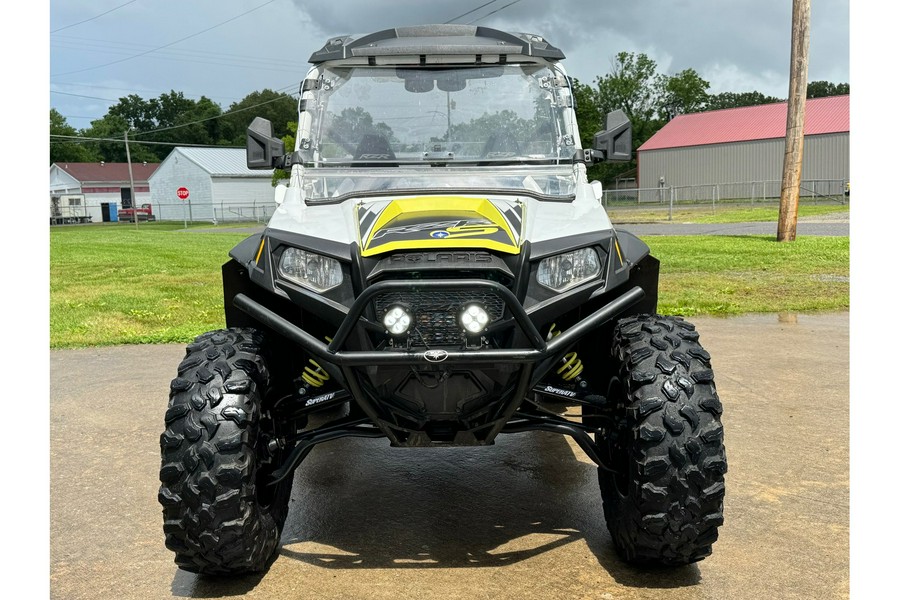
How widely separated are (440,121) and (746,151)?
56.3 meters

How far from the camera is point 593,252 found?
3826 mm

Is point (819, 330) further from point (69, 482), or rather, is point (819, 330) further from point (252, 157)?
point (69, 482)

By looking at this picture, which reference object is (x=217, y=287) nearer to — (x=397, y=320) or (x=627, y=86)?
(x=397, y=320)

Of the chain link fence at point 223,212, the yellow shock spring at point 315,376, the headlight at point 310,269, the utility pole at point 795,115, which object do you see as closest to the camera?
the headlight at point 310,269

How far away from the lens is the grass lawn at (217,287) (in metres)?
10.9

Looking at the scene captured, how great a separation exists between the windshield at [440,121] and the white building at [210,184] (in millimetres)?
64030

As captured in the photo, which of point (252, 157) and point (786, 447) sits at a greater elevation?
point (252, 157)

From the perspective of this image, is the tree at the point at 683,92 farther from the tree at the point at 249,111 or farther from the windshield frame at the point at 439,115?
the windshield frame at the point at 439,115

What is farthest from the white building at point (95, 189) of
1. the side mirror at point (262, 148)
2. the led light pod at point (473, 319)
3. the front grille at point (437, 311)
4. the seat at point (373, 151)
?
the led light pod at point (473, 319)

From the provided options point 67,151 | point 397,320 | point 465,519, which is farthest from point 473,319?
point 67,151

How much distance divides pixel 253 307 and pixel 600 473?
1791 mm

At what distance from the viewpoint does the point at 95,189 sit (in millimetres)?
92312

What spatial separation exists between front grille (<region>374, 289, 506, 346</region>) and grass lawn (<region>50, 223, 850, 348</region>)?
21.6ft

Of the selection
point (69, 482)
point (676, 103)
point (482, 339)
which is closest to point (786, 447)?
point (482, 339)
